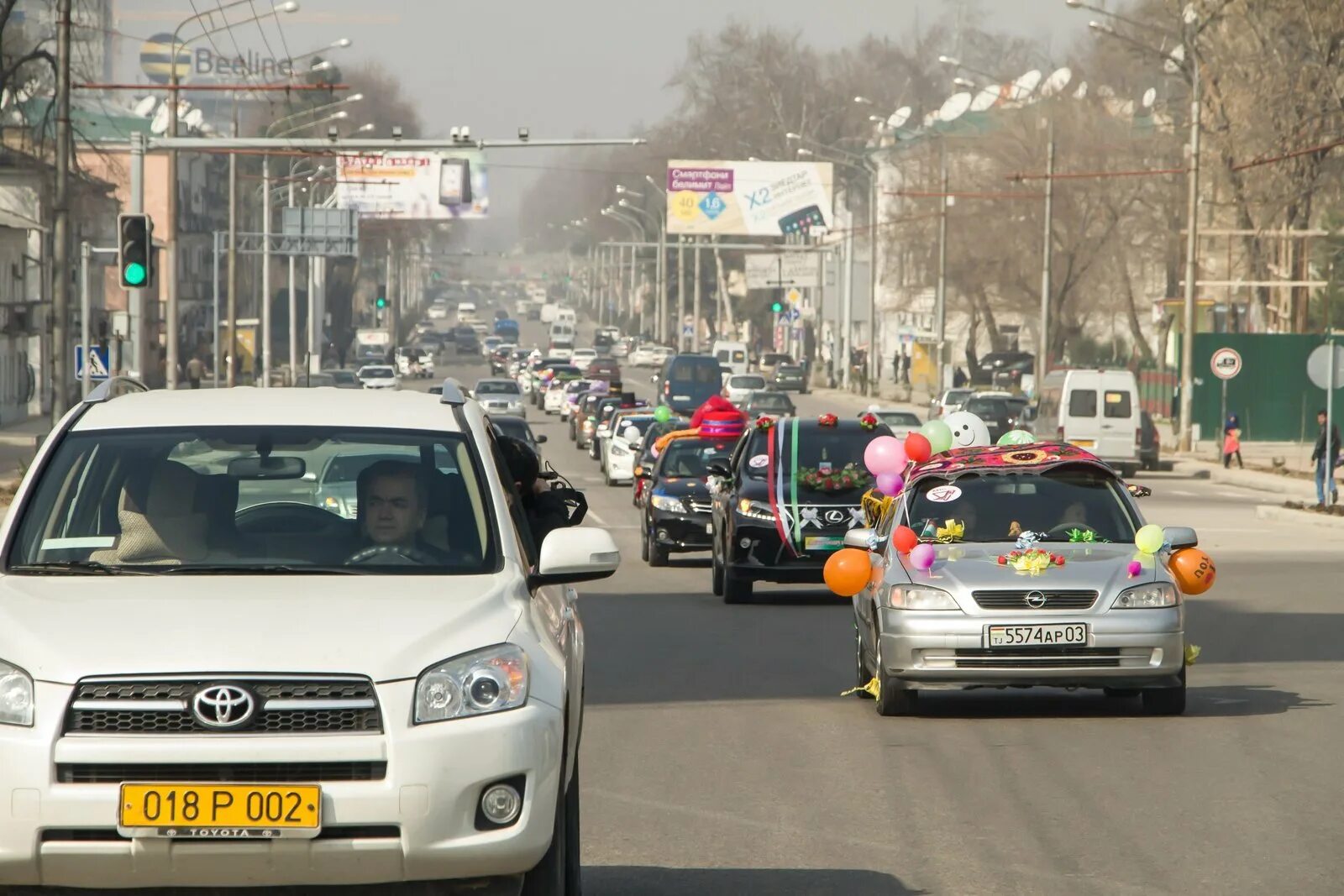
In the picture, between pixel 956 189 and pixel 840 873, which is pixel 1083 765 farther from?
pixel 956 189

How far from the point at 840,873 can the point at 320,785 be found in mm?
2916

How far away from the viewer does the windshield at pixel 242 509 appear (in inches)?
273

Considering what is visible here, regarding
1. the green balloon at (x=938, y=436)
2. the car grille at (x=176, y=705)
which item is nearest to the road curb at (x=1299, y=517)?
the green balloon at (x=938, y=436)

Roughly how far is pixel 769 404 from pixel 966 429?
50314 mm

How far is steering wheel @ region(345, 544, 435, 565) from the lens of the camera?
6887mm

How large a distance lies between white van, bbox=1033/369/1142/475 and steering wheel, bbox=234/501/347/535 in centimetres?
4117

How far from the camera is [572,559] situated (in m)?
6.81

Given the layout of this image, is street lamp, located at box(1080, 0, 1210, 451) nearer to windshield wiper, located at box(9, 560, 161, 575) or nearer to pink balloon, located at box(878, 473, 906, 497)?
pink balloon, located at box(878, 473, 906, 497)

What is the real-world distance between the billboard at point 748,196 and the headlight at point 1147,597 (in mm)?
90258

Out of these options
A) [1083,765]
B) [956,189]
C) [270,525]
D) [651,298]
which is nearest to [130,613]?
[270,525]

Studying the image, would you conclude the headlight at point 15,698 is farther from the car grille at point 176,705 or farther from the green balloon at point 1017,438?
the green balloon at point 1017,438

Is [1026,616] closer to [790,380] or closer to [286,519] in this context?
[286,519]

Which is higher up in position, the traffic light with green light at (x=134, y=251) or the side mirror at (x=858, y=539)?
the traffic light with green light at (x=134, y=251)

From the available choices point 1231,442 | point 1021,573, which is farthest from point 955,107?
point 1021,573
